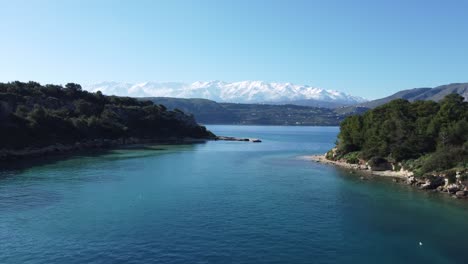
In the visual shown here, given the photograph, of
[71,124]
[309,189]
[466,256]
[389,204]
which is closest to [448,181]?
[389,204]

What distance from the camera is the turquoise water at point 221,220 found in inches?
1201

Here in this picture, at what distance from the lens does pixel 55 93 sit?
15025cm

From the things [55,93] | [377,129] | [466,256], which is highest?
[55,93]

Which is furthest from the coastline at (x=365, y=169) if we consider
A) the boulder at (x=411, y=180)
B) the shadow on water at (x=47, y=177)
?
the shadow on water at (x=47, y=177)

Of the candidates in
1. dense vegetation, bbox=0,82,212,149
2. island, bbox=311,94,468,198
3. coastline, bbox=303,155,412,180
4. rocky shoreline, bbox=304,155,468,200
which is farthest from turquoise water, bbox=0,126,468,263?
dense vegetation, bbox=0,82,212,149

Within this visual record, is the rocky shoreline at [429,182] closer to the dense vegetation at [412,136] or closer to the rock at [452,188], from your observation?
the rock at [452,188]

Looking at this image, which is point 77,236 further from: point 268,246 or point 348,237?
point 348,237

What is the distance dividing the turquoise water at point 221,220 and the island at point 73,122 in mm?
32744

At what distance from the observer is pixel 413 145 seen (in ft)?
234

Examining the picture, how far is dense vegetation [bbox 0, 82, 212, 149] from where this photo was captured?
102m

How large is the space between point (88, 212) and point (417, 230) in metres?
32.1

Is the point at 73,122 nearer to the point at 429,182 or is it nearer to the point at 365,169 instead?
the point at 365,169

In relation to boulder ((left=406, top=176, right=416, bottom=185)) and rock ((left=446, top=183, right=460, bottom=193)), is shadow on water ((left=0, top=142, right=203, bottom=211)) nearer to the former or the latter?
boulder ((left=406, top=176, right=416, bottom=185))

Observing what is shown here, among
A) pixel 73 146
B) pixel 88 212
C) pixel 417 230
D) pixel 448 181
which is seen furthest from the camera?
pixel 73 146
